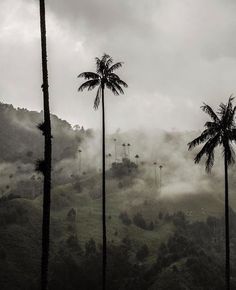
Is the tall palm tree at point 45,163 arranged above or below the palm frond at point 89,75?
below

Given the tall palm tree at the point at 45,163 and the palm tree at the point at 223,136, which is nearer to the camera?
the tall palm tree at the point at 45,163

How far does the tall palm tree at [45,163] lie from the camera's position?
65.1ft

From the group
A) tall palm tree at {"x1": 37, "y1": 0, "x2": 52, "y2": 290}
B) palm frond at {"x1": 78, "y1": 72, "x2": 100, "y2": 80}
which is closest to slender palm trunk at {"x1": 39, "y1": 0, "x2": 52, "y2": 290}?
tall palm tree at {"x1": 37, "y1": 0, "x2": 52, "y2": 290}

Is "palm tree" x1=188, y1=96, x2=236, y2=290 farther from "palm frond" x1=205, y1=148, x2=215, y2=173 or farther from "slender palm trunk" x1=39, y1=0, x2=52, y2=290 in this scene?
"slender palm trunk" x1=39, y1=0, x2=52, y2=290

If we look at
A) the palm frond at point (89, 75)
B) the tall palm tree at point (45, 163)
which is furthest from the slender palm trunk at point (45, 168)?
the palm frond at point (89, 75)

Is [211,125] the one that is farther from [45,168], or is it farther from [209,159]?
[45,168]

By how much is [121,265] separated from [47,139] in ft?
590

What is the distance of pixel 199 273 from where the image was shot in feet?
637

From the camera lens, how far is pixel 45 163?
20734 mm

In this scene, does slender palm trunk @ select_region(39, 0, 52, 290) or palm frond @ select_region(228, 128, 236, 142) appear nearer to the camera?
slender palm trunk @ select_region(39, 0, 52, 290)

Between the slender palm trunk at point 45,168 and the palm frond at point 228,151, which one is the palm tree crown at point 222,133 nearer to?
the palm frond at point 228,151

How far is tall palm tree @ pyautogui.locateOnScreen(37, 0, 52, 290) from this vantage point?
781 inches

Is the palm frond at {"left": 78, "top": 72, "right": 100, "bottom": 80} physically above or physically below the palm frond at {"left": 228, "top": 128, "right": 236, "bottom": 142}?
above

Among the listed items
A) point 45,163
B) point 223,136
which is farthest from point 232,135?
point 45,163
